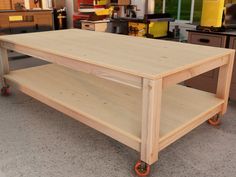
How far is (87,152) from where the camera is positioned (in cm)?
167

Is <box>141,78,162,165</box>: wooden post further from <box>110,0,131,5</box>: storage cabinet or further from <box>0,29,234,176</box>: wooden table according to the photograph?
<box>110,0,131,5</box>: storage cabinet

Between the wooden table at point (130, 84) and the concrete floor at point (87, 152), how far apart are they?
182 mm

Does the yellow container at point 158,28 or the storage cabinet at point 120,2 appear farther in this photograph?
the storage cabinet at point 120,2

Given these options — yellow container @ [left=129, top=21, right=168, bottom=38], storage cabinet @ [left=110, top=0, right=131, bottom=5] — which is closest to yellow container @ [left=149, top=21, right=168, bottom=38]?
yellow container @ [left=129, top=21, right=168, bottom=38]

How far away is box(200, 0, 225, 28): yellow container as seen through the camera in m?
2.35

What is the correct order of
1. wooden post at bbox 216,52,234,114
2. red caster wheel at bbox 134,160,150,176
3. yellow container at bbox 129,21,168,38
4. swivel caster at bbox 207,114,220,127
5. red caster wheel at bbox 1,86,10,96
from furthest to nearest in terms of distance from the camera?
1. yellow container at bbox 129,21,168,38
2. red caster wheel at bbox 1,86,10,96
3. swivel caster at bbox 207,114,220,127
4. wooden post at bbox 216,52,234,114
5. red caster wheel at bbox 134,160,150,176

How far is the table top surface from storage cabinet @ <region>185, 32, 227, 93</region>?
0.57 metres

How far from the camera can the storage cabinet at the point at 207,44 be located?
89.9 inches

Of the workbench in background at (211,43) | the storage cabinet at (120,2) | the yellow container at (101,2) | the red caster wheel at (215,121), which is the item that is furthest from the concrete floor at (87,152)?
the yellow container at (101,2)

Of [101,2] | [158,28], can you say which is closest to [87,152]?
[158,28]

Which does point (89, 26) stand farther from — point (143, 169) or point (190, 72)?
point (143, 169)

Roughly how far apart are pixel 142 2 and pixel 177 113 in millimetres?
3488

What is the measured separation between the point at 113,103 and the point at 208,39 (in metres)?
1.12

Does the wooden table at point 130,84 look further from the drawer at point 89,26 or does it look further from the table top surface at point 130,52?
the drawer at point 89,26
